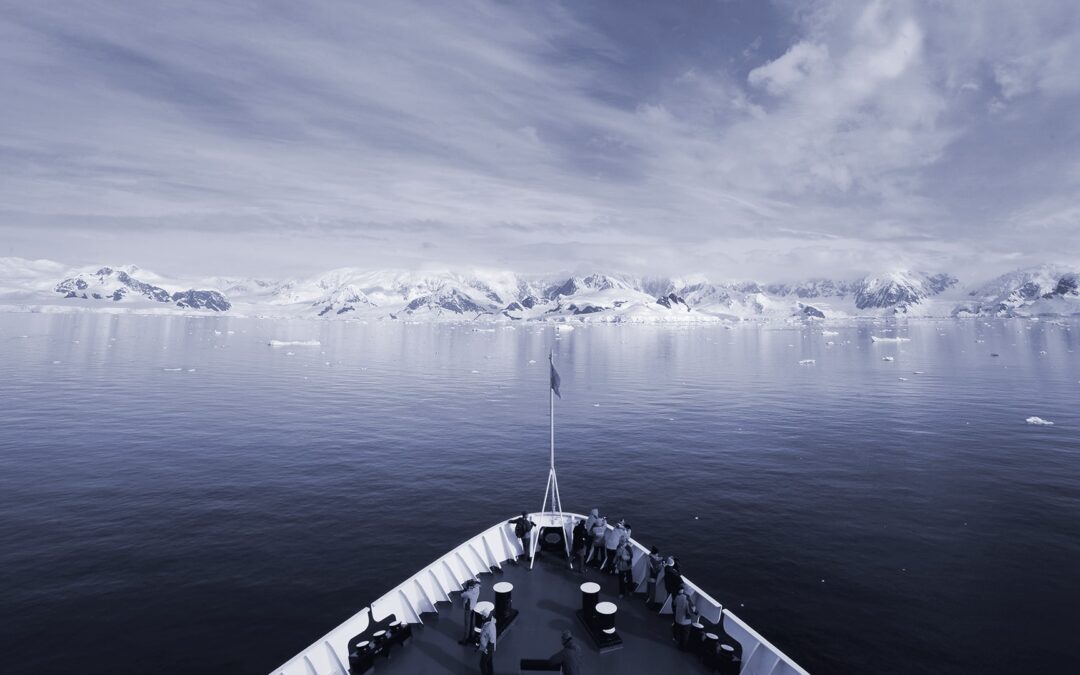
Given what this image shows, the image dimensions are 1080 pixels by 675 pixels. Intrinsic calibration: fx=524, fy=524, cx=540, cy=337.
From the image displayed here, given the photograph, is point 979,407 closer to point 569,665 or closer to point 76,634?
point 569,665

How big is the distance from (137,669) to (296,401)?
60.8 m

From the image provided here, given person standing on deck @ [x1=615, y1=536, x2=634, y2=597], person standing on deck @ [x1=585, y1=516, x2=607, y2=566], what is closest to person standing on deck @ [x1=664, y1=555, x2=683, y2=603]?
person standing on deck @ [x1=615, y1=536, x2=634, y2=597]

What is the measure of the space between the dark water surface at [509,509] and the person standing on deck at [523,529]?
7.80 meters

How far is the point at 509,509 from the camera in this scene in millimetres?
36625

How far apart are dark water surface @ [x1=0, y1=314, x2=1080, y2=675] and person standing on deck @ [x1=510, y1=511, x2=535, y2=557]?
7.80 meters

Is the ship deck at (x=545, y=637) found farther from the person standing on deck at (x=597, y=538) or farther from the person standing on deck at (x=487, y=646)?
the person standing on deck at (x=597, y=538)

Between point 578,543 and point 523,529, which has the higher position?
point 523,529

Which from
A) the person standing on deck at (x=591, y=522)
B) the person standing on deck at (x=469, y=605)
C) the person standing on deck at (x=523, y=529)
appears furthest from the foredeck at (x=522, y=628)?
the person standing on deck at (x=591, y=522)

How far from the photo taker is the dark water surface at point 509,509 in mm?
22234

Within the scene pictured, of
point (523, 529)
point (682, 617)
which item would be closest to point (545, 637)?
point (682, 617)

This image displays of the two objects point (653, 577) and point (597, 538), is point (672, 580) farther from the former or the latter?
point (597, 538)

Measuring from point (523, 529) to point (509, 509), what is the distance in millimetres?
14344

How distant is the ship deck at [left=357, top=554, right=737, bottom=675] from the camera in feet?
52.5

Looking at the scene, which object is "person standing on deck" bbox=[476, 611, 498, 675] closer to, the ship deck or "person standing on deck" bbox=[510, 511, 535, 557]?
the ship deck
